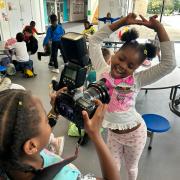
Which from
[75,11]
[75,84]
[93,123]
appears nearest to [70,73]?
[75,84]

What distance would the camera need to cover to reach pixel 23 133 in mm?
576

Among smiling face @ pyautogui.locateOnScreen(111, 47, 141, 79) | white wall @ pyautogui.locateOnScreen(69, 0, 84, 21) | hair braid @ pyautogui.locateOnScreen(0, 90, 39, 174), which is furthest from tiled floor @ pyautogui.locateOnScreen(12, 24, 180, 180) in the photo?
white wall @ pyautogui.locateOnScreen(69, 0, 84, 21)

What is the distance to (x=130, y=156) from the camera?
1370 mm

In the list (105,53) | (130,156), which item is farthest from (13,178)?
(105,53)

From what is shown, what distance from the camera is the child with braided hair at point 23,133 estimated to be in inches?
22.3

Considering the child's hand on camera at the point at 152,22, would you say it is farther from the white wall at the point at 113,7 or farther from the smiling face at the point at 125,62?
the white wall at the point at 113,7

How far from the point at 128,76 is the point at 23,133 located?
0.76 metres

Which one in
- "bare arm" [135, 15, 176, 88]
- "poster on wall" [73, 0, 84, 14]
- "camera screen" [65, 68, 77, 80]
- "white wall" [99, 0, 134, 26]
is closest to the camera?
"camera screen" [65, 68, 77, 80]

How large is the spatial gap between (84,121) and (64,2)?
1324 cm

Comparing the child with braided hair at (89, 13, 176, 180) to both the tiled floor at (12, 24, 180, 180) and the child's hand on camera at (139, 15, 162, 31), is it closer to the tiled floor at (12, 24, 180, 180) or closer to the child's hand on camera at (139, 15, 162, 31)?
the child's hand on camera at (139, 15, 162, 31)

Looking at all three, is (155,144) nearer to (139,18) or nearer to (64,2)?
(139,18)

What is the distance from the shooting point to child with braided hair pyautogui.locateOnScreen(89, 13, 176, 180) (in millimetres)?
1096

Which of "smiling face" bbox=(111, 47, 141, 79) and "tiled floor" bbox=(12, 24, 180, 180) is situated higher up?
"smiling face" bbox=(111, 47, 141, 79)

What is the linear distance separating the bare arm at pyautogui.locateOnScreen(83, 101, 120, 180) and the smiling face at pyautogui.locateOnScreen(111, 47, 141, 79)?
44cm
